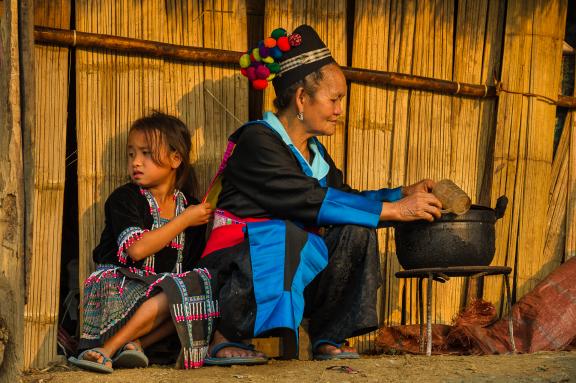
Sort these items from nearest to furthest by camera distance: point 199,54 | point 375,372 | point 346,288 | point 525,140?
1. point 375,372
2. point 346,288
3. point 199,54
4. point 525,140

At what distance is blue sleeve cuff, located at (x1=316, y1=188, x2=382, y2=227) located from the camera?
4.73 m

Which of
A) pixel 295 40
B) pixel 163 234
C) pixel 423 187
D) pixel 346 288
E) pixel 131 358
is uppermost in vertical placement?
pixel 295 40

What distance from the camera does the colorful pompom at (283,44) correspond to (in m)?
5.01

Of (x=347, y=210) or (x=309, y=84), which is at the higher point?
(x=309, y=84)

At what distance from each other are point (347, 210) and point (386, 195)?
0.62 m

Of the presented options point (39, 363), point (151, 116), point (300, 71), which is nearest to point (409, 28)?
point (300, 71)

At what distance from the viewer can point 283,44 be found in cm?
501

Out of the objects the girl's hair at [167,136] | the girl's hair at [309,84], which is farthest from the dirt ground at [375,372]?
the girl's hair at [309,84]

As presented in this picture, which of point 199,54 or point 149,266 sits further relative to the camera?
point 199,54

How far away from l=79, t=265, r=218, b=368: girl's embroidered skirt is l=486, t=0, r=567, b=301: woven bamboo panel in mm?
2004

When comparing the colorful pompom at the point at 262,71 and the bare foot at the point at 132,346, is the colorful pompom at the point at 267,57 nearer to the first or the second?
the colorful pompom at the point at 262,71

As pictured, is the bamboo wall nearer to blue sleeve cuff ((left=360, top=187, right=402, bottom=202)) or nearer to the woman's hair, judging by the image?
blue sleeve cuff ((left=360, top=187, right=402, bottom=202))

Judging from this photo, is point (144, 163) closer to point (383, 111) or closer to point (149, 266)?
point (149, 266)

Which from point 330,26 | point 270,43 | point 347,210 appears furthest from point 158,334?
point 330,26
